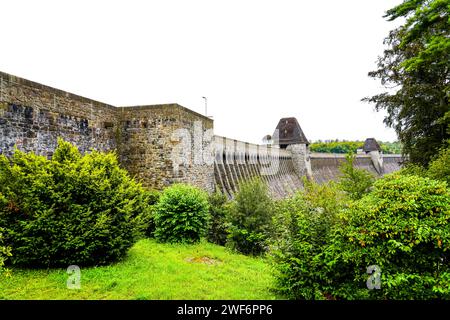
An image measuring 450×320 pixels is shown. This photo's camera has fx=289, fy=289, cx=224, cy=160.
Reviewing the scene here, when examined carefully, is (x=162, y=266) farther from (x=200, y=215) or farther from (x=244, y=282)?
(x=200, y=215)

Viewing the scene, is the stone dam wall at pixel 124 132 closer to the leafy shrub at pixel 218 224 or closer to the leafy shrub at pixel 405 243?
the leafy shrub at pixel 218 224

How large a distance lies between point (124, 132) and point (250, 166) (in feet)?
47.2

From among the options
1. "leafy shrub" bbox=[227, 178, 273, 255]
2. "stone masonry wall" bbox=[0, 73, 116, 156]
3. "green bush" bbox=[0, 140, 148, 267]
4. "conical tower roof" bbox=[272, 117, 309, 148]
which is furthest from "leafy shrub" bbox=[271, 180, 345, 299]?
"conical tower roof" bbox=[272, 117, 309, 148]

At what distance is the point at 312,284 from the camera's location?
493cm

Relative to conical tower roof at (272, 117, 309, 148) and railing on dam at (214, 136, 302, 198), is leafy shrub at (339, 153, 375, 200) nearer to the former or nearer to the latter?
railing on dam at (214, 136, 302, 198)

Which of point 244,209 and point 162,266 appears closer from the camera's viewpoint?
point 162,266

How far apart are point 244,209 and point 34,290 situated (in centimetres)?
615

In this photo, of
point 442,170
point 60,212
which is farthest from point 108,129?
point 442,170

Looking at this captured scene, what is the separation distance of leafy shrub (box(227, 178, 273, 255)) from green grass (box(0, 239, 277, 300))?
5.38ft

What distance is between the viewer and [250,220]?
30.1ft

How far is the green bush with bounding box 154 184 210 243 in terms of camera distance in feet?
29.9

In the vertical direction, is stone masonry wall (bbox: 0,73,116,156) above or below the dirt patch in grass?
above
